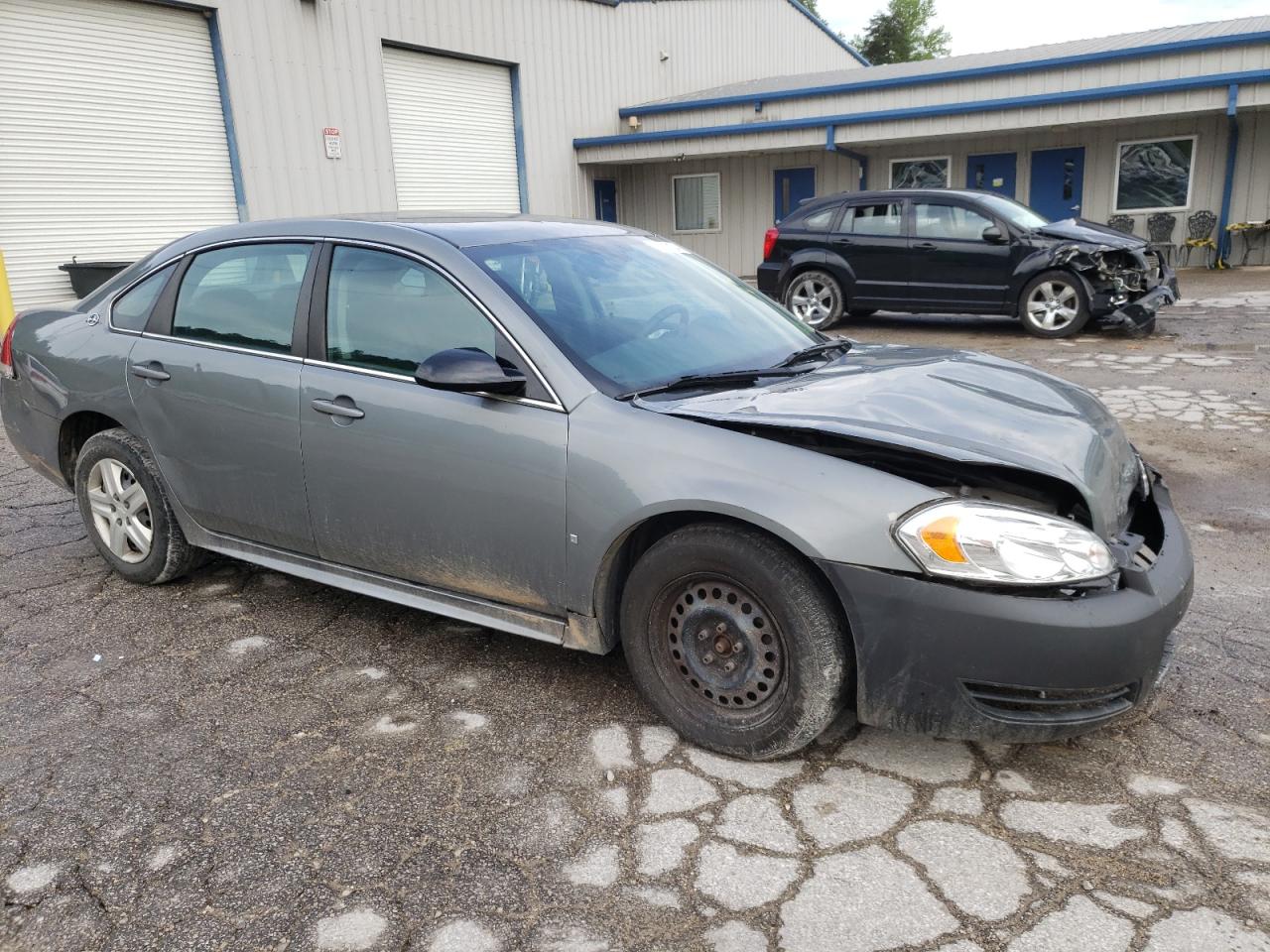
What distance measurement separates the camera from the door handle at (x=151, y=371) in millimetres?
3896

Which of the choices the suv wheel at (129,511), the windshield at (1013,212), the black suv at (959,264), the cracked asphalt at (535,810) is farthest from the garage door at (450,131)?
the cracked asphalt at (535,810)

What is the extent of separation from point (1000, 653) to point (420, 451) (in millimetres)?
1848

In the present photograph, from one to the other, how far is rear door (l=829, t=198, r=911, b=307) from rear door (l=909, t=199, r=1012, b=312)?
0.16 meters

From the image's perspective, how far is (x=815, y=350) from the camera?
3742mm

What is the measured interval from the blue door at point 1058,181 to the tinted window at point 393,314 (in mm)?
17983

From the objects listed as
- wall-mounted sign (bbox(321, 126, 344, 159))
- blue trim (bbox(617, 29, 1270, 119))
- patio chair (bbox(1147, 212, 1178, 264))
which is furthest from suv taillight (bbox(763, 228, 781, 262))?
patio chair (bbox(1147, 212, 1178, 264))

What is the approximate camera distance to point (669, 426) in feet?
9.24

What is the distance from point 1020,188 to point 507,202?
10.1 meters

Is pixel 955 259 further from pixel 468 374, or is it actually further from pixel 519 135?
pixel 519 135

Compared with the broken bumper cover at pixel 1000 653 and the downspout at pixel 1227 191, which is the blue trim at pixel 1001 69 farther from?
the broken bumper cover at pixel 1000 653

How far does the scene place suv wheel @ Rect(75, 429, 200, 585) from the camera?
4.09m

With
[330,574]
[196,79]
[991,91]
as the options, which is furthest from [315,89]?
[330,574]

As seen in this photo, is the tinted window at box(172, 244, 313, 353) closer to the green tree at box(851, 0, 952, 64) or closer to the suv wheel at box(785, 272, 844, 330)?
the suv wheel at box(785, 272, 844, 330)

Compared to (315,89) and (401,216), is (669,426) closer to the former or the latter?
(401,216)
